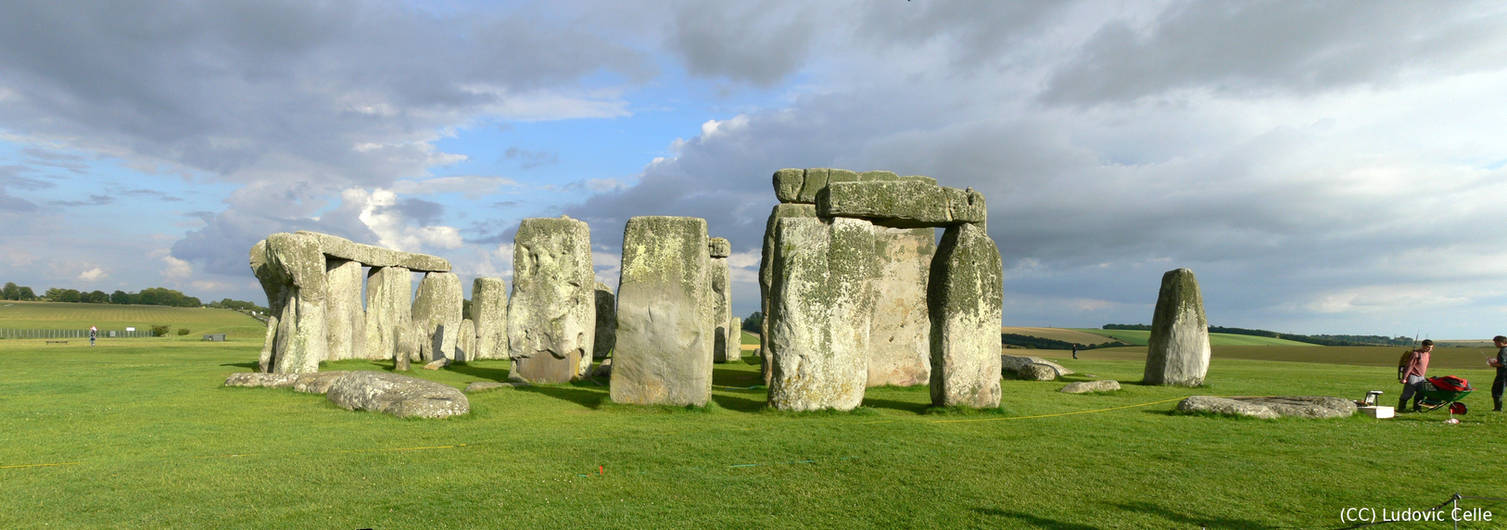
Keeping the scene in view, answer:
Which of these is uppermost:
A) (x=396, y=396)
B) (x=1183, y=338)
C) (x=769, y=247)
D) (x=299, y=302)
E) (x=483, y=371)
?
(x=769, y=247)

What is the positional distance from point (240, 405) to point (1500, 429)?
51.6 ft

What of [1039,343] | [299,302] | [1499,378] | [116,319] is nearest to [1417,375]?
[1499,378]

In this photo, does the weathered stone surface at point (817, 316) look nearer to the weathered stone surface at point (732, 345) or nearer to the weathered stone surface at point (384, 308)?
the weathered stone surface at point (732, 345)

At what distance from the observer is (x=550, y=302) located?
1479 cm

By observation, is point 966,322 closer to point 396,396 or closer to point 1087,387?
point 1087,387

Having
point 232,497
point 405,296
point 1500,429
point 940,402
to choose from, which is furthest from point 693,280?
point 405,296

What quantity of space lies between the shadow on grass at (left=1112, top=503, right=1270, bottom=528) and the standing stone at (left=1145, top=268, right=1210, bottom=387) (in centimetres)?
1016

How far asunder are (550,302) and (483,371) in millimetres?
4132

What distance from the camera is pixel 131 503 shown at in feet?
18.4

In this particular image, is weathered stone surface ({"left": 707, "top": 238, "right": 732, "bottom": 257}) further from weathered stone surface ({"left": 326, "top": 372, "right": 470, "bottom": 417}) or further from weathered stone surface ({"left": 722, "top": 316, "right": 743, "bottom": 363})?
weathered stone surface ({"left": 326, "top": 372, "right": 470, "bottom": 417})

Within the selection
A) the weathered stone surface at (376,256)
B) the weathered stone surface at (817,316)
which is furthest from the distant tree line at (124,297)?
the weathered stone surface at (817,316)

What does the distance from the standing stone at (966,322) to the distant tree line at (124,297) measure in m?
89.7

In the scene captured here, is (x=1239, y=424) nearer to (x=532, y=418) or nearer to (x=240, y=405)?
(x=532, y=418)

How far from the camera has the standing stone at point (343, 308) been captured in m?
19.5
